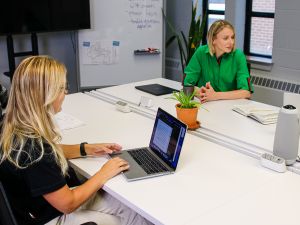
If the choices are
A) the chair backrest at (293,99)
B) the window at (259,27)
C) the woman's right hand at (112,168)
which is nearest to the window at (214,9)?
the window at (259,27)

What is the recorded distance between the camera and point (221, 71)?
9.77 ft

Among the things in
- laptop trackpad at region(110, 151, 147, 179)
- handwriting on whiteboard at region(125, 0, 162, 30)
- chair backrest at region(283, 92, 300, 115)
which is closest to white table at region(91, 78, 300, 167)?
chair backrest at region(283, 92, 300, 115)

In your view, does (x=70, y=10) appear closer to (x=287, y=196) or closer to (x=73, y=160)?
(x=73, y=160)

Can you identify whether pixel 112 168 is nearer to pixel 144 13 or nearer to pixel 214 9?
pixel 144 13

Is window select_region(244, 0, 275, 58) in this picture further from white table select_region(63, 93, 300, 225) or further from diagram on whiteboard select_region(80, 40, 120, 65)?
white table select_region(63, 93, 300, 225)

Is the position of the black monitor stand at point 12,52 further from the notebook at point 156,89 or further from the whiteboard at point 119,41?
the notebook at point 156,89

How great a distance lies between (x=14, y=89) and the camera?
59.7 inches

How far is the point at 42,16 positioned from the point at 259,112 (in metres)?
2.39

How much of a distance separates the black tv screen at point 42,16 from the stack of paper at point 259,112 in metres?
2.13

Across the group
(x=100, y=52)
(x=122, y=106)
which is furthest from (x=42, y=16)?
(x=122, y=106)

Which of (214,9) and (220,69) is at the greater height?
(214,9)

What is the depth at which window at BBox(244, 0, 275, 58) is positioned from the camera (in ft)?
13.7

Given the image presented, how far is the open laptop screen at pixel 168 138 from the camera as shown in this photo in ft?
5.51

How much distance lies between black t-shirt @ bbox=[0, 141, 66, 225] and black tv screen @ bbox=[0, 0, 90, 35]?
2.48 metres
